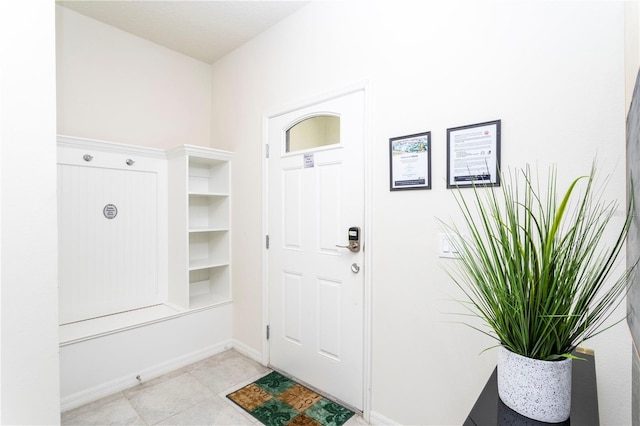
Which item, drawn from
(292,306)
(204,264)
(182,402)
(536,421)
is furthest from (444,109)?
(182,402)

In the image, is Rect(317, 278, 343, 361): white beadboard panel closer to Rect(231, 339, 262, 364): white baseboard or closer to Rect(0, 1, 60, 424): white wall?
Rect(231, 339, 262, 364): white baseboard

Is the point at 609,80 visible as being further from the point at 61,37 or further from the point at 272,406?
the point at 61,37

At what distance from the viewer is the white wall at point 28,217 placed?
1257 mm

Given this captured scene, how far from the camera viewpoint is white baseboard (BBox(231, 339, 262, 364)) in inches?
106

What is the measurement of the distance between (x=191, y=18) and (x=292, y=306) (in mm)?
2457

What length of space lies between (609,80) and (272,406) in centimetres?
249

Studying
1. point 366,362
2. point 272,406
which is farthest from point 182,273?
point 366,362

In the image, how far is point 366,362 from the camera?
195cm

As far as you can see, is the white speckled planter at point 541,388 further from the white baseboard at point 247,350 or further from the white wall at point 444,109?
the white baseboard at point 247,350

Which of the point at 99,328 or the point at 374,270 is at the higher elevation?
the point at 374,270

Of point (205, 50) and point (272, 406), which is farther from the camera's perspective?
point (205, 50)

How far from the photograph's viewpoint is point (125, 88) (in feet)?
8.95

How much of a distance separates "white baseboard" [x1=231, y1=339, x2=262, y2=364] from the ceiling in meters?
2.79

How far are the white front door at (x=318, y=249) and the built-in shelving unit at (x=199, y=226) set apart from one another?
0.64 metres
